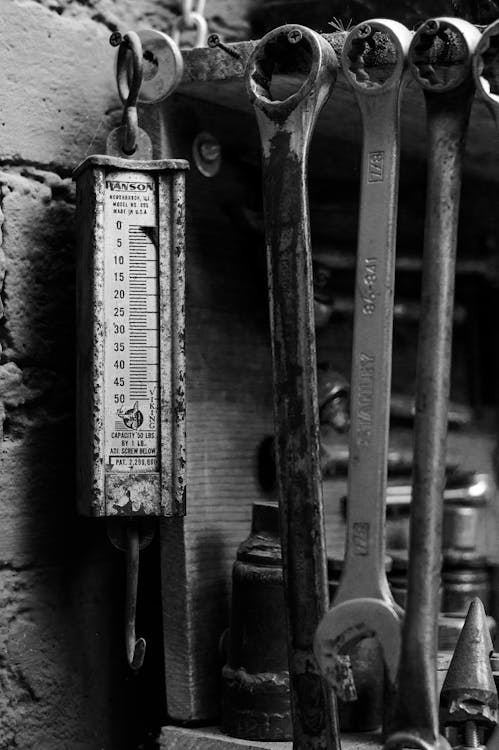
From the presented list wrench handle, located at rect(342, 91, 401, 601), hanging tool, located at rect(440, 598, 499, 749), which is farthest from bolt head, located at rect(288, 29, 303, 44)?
hanging tool, located at rect(440, 598, 499, 749)

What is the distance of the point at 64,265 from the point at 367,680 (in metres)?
0.51

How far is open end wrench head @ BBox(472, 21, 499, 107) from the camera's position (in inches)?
38.3

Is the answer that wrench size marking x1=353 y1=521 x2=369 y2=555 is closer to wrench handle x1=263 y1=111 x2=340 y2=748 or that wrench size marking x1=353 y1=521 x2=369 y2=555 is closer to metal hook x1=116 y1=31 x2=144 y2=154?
wrench handle x1=263 y1=111 x2=340 y2=748

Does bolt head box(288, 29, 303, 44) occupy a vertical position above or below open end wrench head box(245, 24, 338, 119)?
above

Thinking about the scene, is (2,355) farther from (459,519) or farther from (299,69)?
(459,519)

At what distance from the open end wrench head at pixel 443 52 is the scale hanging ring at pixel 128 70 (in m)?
0.31

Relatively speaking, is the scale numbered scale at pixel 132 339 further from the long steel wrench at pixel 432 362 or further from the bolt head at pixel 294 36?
the long steel wrench at pixel 432 362

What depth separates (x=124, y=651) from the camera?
51.1 inches

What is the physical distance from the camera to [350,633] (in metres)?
0.98

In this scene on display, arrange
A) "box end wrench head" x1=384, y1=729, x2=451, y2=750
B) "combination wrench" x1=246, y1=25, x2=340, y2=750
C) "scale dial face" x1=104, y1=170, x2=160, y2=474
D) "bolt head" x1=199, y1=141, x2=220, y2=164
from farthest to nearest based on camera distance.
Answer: "bolt head" x1=199, y1=141, x2=220, y2=164 < "scale dial face" x1=104, y1=170, x2=160, y2=474 < "combination wrench" x1=246, y1=25, x2=340, y2=750 < "box end wrench head" x1=384, y1=729, x2=451, y2=750

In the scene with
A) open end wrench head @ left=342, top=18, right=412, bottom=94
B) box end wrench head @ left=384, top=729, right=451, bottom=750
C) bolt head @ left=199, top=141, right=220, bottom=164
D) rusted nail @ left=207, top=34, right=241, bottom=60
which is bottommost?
box end wrench head @ left=384, top=729, right=451, bottom=750

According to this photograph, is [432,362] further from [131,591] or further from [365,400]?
[131,591]

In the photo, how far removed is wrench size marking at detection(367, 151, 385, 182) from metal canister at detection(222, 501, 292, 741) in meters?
0.35

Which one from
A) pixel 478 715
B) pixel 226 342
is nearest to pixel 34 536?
pixel 226 342
